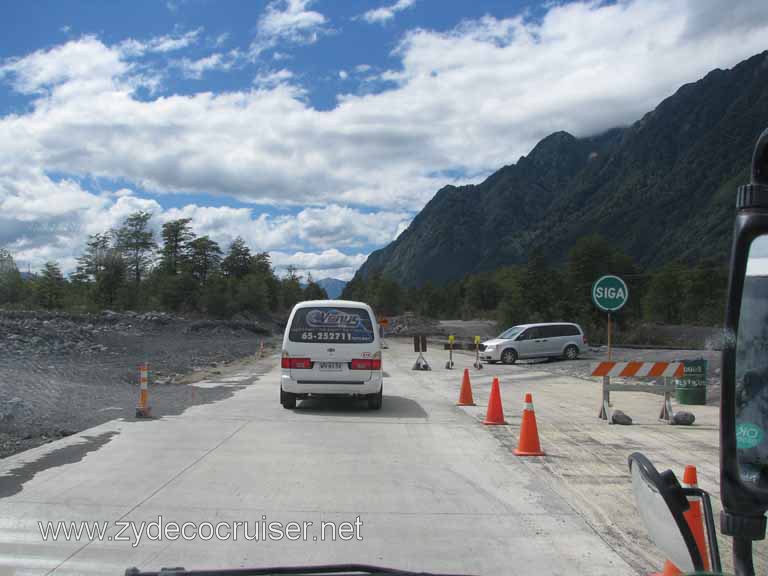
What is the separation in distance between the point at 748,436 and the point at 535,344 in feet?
95.3

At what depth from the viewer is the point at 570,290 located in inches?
2304

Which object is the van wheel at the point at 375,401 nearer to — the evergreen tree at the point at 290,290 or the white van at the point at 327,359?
the white van at the point at 327,359

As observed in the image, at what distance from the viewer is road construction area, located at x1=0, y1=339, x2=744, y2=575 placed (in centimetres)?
507

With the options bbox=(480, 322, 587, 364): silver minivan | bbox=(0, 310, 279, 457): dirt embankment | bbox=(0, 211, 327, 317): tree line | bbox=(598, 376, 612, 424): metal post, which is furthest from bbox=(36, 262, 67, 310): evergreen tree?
bbox=(598, 376, 612, 424): metal post

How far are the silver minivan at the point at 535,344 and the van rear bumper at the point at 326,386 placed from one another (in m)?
18.1

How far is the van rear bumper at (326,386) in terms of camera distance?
1303 centimetres

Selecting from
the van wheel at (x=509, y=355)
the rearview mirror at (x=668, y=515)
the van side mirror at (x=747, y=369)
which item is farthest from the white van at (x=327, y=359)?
the van wheel at (x=509, y=355)

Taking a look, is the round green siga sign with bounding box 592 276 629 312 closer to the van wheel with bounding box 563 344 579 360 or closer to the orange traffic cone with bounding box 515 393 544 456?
the orange traffic cone with bounding box 515 393 544 456

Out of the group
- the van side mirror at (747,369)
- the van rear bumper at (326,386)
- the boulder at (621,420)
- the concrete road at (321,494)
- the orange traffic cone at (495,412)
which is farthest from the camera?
the van rear bumper at (326,386)

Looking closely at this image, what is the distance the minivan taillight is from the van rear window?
0.38 meters

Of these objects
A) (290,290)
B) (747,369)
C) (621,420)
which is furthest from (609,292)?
(290,290)

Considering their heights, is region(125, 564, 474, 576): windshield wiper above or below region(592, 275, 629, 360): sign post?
below

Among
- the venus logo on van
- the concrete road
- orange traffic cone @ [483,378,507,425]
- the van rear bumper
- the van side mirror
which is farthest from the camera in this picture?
the venus logo on van

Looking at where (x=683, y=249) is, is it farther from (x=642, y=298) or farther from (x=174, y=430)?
(x=174, y=430)
